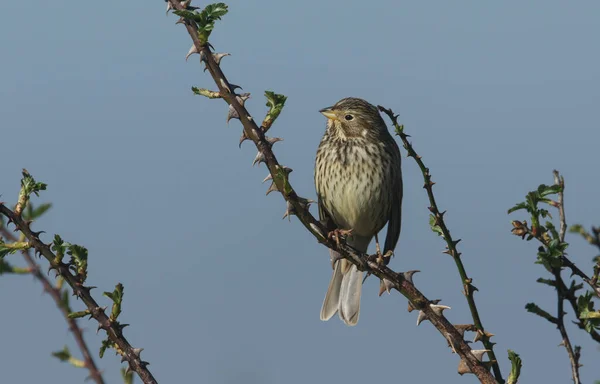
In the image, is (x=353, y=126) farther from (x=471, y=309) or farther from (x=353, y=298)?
(x=471, y=309)

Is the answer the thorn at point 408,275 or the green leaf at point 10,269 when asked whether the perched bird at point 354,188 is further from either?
the green leaf at point 10,269

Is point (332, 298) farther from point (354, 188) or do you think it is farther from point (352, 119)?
point (352, 119)

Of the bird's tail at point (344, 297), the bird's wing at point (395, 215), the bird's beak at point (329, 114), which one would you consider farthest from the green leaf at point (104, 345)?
the bird's beak at point (329, 114)

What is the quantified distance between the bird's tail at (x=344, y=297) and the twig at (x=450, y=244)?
11.0 feet

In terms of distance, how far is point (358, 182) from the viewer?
6.57m

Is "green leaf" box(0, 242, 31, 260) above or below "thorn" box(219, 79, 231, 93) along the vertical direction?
below

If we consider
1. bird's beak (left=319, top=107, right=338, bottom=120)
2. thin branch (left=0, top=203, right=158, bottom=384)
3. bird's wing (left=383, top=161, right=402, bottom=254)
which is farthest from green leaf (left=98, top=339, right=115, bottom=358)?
bird's beak (left=319, top=107, right=338, bottom=120)

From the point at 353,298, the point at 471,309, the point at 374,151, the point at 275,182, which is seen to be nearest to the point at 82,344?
the point at 275,182

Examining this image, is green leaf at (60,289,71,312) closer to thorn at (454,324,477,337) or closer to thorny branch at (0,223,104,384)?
thorny branch at (0,223,104,384)

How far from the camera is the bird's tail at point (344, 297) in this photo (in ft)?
20.8

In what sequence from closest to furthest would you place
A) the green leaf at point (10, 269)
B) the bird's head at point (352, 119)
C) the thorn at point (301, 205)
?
the green leaf at point (10, 269)
the thorn at point (301, 205)
the bird's head at point (352, 119)

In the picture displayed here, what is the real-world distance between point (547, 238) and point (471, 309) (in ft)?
1.46

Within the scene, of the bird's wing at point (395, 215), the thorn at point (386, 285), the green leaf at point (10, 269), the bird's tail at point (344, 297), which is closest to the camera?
the green leaf at point (10, 269)

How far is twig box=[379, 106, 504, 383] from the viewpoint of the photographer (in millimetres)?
2650
